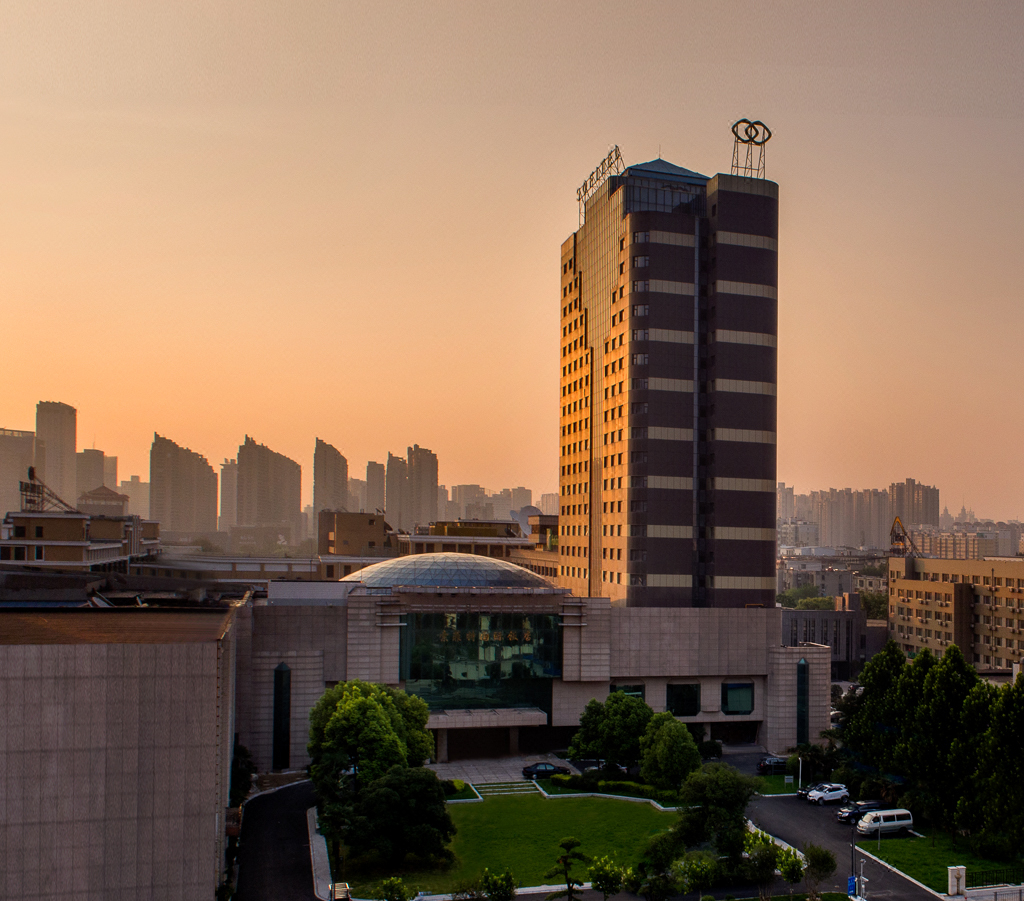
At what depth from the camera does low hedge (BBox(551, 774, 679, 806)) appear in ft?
160

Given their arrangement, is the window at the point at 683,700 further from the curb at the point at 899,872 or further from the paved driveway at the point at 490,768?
the curb at the point at 899,872

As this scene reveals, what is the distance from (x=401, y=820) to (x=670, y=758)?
16466 millimetres

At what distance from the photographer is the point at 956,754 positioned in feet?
139

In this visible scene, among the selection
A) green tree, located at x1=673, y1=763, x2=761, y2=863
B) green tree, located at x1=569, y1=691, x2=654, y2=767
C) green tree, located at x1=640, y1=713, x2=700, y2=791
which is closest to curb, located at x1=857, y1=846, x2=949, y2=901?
green tree, located at x1=673, y1=763, x2=761, y2=863

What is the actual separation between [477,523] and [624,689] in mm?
71501

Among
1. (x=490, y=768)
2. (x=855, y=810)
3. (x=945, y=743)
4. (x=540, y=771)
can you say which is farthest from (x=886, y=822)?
(x=490, y=768)

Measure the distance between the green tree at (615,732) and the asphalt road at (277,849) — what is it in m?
15.8

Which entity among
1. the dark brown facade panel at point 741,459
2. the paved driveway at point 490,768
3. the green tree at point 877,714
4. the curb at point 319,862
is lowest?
the paved driveway at point 490,768

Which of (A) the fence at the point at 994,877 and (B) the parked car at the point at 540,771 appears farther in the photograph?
(B) the parked car at the point at 540,771

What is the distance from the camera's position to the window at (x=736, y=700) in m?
62.7

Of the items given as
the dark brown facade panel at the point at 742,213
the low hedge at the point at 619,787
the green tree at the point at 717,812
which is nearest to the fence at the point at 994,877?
the green tree at the point at 717,812

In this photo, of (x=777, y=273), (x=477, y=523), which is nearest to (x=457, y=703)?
(x=777, y=273)

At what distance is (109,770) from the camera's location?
2745 centimetres

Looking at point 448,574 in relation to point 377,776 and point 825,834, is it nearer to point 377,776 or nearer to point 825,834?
point 377,776
